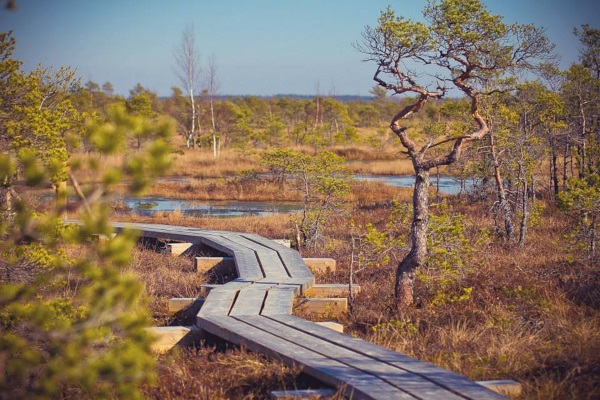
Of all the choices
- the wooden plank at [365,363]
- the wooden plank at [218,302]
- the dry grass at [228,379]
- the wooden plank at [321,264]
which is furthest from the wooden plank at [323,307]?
the wooden plank at [321,264]

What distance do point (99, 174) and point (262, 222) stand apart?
45.1 ft

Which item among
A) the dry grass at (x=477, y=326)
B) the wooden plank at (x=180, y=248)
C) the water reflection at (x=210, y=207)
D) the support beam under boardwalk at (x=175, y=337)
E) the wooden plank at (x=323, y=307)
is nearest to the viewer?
the dry grass at (x=477, y=326)

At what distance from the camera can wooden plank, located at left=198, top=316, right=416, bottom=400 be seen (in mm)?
4512

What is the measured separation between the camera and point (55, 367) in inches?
121

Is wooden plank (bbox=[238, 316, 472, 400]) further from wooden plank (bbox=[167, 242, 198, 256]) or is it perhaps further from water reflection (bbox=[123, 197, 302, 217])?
water reflection (bbox=[123, 197, 302, 217])

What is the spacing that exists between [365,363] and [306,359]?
50 centimetres

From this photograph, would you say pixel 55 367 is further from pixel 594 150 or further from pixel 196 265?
pixel 594 150

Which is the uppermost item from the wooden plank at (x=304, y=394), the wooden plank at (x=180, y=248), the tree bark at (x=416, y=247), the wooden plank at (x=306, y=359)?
the tree bark at (x=416, y=247)

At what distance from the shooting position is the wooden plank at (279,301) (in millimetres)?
6910

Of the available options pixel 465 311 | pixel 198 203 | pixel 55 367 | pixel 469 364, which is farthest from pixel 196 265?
pixel 198 203

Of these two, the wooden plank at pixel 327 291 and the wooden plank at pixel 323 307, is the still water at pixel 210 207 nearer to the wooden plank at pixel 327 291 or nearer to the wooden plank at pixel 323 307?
the wooden plank at pixel 327 291

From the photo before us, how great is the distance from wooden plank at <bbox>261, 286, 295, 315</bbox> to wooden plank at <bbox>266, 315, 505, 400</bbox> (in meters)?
0.25

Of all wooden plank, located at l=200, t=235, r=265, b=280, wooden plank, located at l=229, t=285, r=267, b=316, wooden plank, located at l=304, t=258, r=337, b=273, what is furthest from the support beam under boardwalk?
wooden plank, located at l=304, t=258, r=337, b=273

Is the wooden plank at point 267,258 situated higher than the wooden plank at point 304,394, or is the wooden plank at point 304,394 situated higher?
the wooden plank at point 267,258
